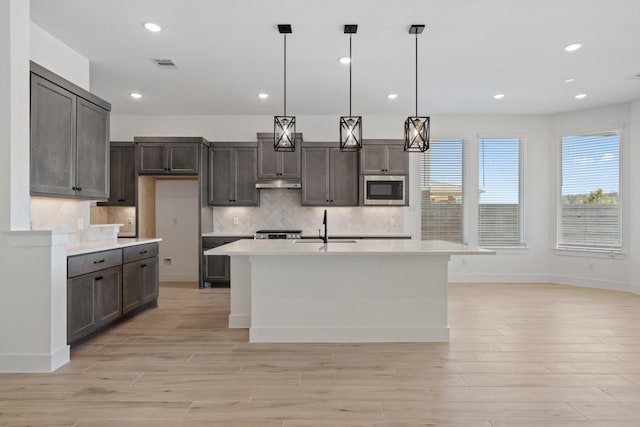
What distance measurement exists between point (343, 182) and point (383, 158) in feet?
2.47

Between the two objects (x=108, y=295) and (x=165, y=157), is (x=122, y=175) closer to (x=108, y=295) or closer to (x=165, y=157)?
(x=165, y=157)

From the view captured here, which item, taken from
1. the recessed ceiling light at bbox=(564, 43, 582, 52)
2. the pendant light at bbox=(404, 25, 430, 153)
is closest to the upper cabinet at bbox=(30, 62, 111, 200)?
the pendant light at bbox=(404, 25, 430, 153)

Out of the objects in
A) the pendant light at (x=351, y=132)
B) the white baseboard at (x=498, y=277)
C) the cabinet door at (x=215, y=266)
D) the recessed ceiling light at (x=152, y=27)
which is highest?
the recessed ceiling light at (x=152, y=27)

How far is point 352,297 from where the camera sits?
3.53 m

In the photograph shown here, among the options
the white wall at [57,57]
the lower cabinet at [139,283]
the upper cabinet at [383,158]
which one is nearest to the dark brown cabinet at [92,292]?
the lower cabinet at [139,283]

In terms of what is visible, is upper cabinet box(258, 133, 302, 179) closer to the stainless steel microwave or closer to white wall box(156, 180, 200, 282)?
the stainless steel microwave

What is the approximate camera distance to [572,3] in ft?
10.3

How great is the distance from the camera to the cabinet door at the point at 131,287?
159 inches

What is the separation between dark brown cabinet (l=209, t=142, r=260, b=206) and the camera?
6383mm

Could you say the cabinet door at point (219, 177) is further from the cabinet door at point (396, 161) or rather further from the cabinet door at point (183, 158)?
the cabinet door at point (396, 161)

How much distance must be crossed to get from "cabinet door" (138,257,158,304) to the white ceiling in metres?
2.28

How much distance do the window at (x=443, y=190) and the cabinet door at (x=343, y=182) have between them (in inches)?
50.1

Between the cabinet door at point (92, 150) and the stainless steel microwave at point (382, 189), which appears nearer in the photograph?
the cabinet door at point (92, 150)

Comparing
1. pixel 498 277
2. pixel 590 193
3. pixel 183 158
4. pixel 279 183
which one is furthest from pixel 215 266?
pixel 590 193
